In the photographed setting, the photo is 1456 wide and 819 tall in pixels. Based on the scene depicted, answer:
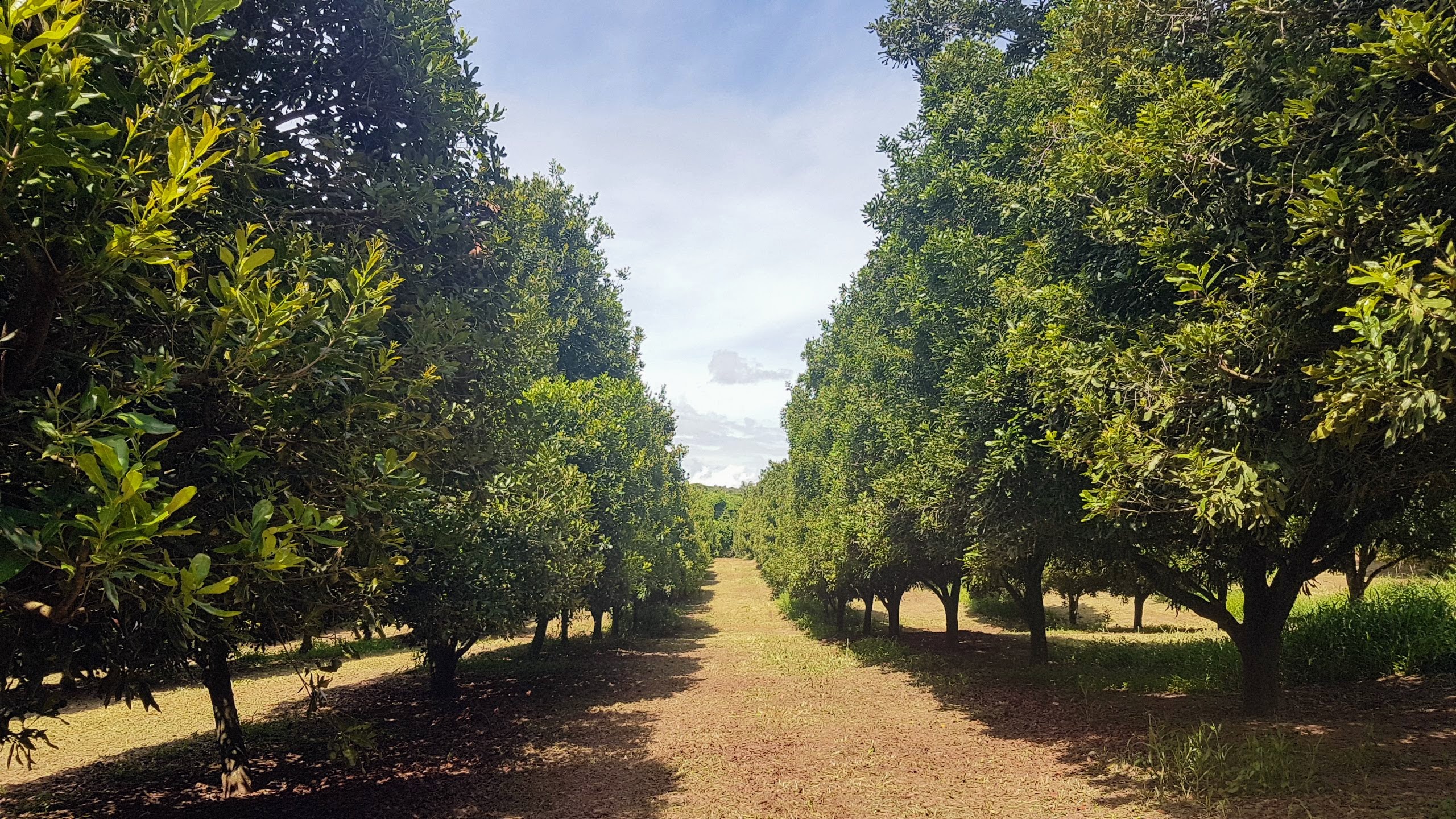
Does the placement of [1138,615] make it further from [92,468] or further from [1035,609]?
[92,468]

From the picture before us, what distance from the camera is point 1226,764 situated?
905cm

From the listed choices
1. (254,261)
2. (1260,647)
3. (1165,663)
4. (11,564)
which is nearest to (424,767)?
(11,564)

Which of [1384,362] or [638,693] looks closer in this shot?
[1384,362]

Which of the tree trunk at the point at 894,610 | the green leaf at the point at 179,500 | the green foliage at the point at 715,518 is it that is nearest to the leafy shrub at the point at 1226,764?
the green leaf at the point at 179,500

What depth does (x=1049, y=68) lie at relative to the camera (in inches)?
464

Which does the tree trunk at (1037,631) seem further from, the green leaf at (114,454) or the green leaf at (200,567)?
the green leaf at (114,454)

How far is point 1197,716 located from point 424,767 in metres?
15.3

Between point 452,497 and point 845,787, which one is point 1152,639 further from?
point 452,497

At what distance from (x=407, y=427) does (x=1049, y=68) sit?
42.2 feet

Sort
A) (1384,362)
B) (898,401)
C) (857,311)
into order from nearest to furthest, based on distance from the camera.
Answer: (1384,362) < (898,401) < (857,311)

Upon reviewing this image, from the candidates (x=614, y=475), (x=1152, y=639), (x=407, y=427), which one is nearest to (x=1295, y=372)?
(x=407, y=427)

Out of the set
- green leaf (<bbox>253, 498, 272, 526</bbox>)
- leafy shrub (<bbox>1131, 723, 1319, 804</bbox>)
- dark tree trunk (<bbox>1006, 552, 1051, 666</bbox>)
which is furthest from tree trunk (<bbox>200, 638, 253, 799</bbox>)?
dark tree trunk (<bbox>1006, 552, 1051, 666</bbox>)

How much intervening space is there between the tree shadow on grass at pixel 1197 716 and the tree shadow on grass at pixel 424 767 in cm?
777

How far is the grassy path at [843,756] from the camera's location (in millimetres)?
9633
